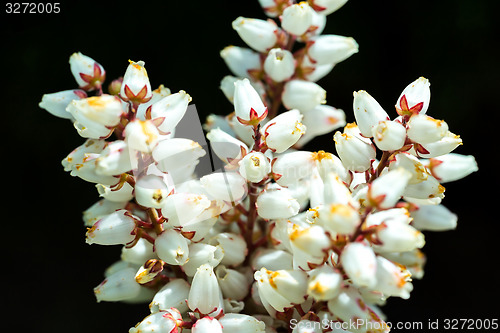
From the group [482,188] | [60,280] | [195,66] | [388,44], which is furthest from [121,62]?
[482,188]

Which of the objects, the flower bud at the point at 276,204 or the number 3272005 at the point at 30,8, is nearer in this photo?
the flower bud at the point at 276,204

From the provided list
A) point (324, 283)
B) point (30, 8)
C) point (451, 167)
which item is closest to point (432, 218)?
point (451, 167)

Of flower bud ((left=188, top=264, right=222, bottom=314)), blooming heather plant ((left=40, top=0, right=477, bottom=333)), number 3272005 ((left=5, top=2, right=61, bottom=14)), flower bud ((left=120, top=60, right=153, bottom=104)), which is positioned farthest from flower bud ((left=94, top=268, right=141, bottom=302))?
number 3272005 ((left=5, top=2, right=61, bottom=14))

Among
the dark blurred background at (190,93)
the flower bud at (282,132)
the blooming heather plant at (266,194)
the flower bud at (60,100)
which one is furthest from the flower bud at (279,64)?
the dark blurred background at (190,93)

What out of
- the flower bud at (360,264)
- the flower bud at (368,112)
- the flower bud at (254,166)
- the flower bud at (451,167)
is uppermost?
the flower bud at (368,112)

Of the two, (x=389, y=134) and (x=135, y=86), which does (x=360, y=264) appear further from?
(x=135, y=86)

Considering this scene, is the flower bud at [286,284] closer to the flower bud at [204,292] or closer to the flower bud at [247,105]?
the flower bud at [204,292]

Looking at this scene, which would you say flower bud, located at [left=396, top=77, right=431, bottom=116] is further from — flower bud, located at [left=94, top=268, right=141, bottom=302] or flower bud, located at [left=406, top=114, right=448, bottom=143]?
flower bud, located at [left=94, top=268, right=141, bottom=302]
